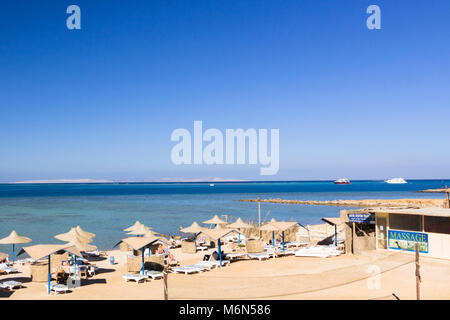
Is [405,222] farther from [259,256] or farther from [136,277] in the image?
[136,277]

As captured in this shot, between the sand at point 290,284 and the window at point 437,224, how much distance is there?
1.45 m

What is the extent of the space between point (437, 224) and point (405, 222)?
5.24 ft

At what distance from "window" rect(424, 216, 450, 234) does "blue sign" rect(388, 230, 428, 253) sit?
0.45 metres

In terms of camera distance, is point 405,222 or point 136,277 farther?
point 405,222

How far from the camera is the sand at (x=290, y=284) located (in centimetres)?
1214

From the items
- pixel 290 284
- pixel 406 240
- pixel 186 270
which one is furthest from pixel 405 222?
pixel 186 270

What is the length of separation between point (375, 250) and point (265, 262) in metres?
6.06

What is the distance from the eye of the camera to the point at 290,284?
12.7 meters

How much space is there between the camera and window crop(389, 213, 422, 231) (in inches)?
770

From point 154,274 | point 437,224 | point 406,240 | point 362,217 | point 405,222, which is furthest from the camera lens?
point 362,217

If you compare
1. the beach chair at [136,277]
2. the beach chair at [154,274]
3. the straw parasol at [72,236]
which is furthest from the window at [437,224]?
the straw parasol at [72,236]

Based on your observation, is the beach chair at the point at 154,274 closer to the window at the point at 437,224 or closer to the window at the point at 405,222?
the window at the point at 405,222

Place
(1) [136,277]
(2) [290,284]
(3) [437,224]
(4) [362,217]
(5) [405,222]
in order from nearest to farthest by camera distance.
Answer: (2) [290,284] → (1) [136,277] → (3) [437,224] → (5) [405,222] → (4) [362,217]
